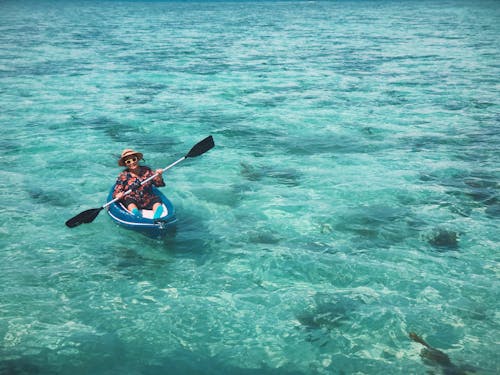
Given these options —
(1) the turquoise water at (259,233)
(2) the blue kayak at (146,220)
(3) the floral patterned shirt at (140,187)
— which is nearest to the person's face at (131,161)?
(3) the floral patterned shirt at (140,187)

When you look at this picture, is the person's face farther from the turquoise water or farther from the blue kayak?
the turquoise water

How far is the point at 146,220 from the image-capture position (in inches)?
387

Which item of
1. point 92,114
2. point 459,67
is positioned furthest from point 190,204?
point 459,67

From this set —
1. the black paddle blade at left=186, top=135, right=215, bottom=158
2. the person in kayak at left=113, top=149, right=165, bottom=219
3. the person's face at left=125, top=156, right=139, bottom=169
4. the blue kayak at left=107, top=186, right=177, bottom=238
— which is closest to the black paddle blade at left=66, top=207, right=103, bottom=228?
the blue kayak at left=107, top=186, right=177, bottom=238

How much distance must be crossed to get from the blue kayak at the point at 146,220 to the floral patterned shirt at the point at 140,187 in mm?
316

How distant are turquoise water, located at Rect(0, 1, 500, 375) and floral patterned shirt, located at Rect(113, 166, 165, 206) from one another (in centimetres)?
91

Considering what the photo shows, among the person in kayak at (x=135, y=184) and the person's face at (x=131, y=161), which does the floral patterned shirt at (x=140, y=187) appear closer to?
the person in kayak at (x=135, y=184)

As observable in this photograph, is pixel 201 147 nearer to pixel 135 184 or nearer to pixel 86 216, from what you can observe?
pixel 135 184

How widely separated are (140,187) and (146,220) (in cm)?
108

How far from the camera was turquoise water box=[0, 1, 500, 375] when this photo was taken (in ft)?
25.4

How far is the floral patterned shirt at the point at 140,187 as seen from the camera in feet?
34.6

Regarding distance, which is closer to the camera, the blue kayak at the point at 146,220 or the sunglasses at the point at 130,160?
the blue kayak at the point at 146,220

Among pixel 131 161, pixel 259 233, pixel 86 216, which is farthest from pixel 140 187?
pixel 259 233

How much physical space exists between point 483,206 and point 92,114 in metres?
15.9
